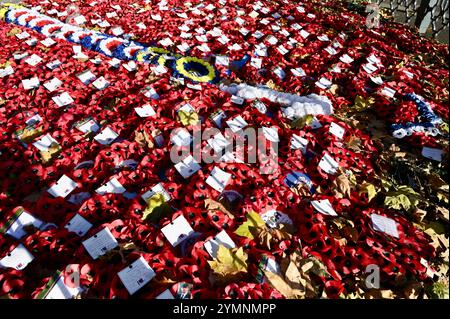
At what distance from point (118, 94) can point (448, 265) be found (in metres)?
6.28

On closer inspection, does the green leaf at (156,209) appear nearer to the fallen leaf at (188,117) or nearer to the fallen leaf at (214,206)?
the fallen leaf at (214,206)

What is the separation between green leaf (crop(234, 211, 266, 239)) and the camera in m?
3.91

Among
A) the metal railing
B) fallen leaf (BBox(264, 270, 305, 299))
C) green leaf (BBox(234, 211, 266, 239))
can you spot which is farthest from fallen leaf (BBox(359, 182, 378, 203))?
the metal railing

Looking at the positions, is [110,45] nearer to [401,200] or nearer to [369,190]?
[369,190]

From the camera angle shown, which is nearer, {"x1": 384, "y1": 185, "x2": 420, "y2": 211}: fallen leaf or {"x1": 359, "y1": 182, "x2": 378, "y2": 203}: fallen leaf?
{"x1": 384, "y1": 185, "x2": 420, "y2": 211}: fallen leaf

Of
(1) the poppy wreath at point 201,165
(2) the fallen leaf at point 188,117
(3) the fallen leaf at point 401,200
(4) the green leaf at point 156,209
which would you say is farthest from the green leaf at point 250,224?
(2) the fallen leaf at point 188,117

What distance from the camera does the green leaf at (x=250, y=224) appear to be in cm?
391

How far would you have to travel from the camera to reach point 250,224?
400cm

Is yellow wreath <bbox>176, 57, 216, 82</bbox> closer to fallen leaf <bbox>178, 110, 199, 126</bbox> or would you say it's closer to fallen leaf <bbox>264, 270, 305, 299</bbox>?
fallen leaf <bbox>178, 110, 199, 126</bbox>

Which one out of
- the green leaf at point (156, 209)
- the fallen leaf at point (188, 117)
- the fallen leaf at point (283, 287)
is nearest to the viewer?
the fallen leaf at point (283, 287)

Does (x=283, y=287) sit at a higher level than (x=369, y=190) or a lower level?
lower

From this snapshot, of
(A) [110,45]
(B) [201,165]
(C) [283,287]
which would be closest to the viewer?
(C) [283,287]

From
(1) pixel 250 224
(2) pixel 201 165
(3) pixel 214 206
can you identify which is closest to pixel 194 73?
(2) pixel 201 165
